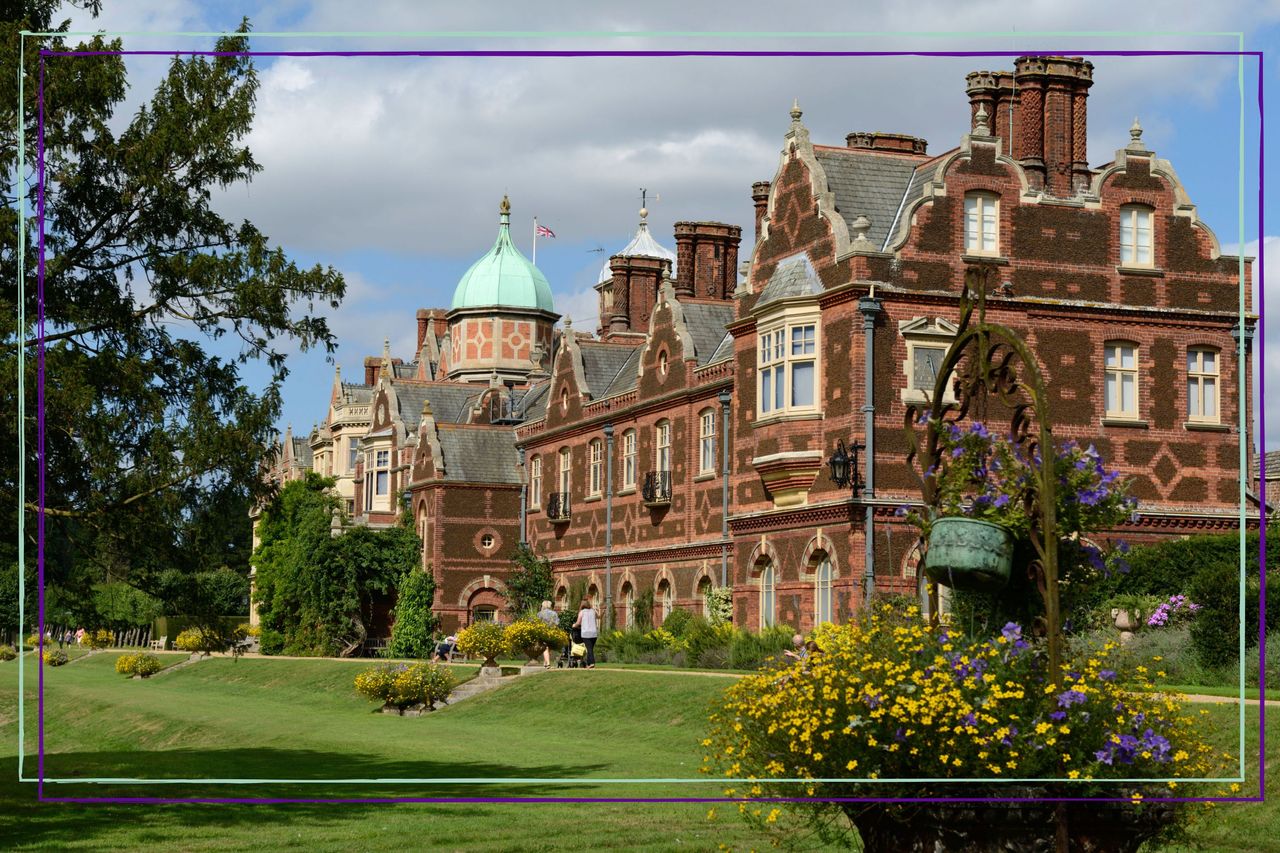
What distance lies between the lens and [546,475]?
58.1 m

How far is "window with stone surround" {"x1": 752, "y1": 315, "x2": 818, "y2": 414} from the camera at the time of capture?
3662 cm

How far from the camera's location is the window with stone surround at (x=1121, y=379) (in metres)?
36.8

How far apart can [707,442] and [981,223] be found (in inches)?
488

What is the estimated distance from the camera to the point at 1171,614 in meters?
30.5

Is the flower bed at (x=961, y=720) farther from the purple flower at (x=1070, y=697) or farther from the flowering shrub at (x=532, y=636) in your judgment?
the flowering shrub at (x=532, y=636)

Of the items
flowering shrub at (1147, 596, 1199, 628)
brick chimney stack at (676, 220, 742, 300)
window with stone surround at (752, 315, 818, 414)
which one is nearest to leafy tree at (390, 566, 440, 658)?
brick chimney stack at (676, 220, 742, 300)

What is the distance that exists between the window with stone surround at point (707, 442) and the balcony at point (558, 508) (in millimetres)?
9546

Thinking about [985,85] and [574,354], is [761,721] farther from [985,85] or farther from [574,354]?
[574,354]

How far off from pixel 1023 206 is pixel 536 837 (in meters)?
23.5

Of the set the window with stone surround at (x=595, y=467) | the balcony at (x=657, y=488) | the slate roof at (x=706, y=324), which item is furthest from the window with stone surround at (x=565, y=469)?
the slate roof at (x=706, y=324)

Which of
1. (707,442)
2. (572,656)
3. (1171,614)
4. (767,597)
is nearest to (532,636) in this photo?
(572,656)

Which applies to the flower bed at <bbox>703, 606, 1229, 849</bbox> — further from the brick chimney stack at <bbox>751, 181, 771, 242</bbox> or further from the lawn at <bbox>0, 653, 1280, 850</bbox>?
the brick chimney stack at <bbox>751, 181, 771, 242</bbox>

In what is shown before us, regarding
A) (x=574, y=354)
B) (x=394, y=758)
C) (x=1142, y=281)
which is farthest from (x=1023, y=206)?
(x=574, y=354)

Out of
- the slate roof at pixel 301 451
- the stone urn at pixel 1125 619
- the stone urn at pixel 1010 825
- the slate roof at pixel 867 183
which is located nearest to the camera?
the stone urn at pixel 1010 825
